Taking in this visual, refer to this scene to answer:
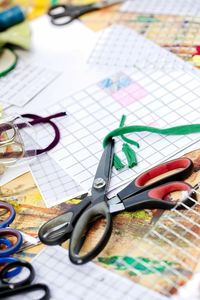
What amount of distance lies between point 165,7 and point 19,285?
708mm

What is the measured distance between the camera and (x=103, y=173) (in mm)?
729

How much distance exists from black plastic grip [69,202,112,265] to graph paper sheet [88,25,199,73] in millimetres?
358

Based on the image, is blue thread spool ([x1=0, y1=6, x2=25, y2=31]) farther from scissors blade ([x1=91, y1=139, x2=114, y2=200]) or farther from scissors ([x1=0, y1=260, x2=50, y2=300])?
scissors ([x1=0, y1=260, x2=50, y2=300])

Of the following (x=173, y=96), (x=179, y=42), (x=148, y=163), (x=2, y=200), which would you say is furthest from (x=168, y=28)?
(x=2, y=200)

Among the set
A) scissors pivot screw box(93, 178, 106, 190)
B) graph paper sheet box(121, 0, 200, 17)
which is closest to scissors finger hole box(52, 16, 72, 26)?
graph paper sheet box(121, 0, 200, 17)

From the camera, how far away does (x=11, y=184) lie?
0.77 meters

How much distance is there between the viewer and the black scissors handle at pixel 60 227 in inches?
25.5

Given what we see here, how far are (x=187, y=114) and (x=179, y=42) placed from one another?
0.22m

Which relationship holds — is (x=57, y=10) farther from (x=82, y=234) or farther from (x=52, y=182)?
(x=82, y=234)

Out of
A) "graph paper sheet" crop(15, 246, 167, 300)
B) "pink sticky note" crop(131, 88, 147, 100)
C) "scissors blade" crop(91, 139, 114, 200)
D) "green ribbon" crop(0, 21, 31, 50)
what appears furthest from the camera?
"green ribbon" crop(0, 21, 31, 50)

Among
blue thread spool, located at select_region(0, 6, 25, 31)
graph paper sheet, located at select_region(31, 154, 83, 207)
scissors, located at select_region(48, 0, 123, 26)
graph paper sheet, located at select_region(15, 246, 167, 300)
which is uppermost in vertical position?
blue thread spool, located at select_region(0, 6, 25, 31)

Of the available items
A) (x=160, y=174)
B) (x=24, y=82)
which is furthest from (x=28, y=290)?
(x=24, y=82)

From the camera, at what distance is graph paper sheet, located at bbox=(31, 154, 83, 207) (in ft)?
2.40

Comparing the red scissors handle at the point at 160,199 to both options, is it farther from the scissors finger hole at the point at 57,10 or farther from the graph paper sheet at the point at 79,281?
the scissors finger hole at the point at 57,10
